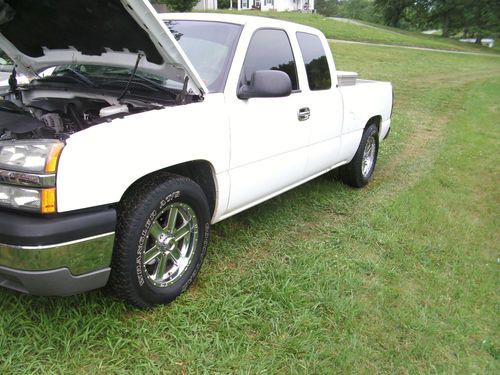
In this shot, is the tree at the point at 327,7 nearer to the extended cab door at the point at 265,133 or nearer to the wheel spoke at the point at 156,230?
the extended cab door at the point at 265,133

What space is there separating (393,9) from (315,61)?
223 ft

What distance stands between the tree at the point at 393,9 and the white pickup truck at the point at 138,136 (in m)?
67.0

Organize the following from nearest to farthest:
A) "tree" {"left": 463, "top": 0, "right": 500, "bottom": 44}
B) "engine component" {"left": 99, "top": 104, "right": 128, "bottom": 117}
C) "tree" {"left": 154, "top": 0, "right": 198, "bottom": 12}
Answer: "engine component" {"left": 99, "top": 104, "right": 128, "bottom": 117} < "tree" {"left": 154, "top": 0, "right": 198, "bottom": 12} < "tree" {"left": 463, "top": 0, "right": 500, "bottom": 44}

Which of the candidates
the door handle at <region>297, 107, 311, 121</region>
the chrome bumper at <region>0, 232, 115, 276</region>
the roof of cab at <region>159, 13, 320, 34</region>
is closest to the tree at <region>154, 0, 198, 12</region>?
the roof of cab at <region>159, 13, 320, 34</region>

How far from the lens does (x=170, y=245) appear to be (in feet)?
9.57

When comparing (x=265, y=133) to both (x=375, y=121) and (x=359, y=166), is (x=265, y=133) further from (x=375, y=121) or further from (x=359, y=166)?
(x=375, y=121)

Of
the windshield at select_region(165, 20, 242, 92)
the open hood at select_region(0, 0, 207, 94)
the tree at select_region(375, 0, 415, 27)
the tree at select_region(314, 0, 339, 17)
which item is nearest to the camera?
the open hood at select_region(0, 0, 207, 94)

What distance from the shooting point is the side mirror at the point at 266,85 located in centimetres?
315

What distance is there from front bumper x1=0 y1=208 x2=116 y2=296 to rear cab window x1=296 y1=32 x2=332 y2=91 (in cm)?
257

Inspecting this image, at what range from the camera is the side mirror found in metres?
3.15

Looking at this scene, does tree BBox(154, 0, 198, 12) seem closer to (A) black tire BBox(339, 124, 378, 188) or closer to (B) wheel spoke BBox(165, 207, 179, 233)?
(A) black tire BBox(339, 124, 378, 188)

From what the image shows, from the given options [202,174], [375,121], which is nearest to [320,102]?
[202,174]

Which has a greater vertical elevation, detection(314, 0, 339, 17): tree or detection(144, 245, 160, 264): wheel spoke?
detection(314, 0, 339, 17): tree

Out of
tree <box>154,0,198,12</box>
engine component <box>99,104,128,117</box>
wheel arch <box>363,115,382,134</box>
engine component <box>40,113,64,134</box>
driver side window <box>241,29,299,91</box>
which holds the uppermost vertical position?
tree <box>154,0,198,12</box>
